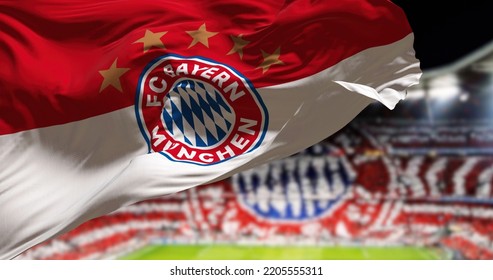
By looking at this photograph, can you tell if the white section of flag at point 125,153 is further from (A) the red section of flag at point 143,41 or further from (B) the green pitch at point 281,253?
(B) the green pitch at point 281,253

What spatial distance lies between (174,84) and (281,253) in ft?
46.4

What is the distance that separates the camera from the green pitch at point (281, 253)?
53.4 feet

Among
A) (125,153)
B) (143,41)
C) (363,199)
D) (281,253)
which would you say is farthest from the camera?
(363,199)

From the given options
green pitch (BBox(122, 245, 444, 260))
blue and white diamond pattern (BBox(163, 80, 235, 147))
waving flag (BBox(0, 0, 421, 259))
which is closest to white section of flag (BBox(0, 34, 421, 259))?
waving flag (BBox(0, 0, 421, 259))

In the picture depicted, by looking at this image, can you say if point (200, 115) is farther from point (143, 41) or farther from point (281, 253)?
point (281, 253)

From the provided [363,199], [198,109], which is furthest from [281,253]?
[198,109]

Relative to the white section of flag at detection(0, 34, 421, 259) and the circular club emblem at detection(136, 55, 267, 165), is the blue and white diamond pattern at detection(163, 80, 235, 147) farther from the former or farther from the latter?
the white section of flag at detection(0, 34, 421, 259)

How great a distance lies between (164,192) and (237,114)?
604 mm

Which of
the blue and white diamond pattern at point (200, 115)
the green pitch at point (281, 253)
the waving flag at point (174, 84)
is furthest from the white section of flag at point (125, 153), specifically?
the green pitch at point (281, 253)

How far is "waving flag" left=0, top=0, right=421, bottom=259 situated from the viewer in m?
3.24

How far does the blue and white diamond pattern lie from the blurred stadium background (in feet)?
43.3

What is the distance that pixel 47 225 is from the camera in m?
3.07

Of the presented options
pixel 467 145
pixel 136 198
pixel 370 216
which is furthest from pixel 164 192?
pixel 467 145

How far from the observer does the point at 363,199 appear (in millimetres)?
20234
